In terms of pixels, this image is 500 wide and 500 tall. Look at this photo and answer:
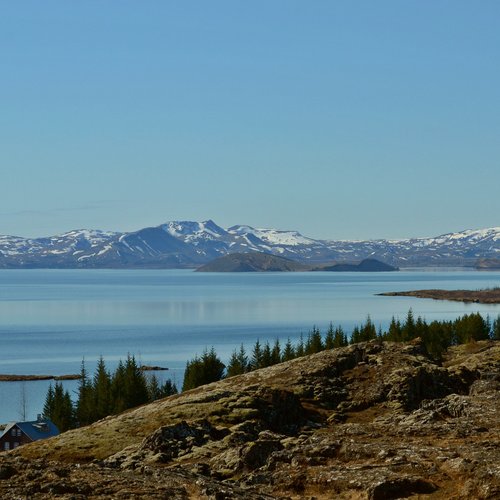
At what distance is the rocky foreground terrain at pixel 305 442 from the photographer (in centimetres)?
Result: 4491

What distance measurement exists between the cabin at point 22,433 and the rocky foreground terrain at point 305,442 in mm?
31579

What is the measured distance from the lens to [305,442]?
Answer: 63.6m

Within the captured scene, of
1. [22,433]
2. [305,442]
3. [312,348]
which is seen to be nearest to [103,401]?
[22,433]

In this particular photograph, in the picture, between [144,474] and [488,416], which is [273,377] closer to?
[488,416]

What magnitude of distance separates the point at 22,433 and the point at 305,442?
7316 cm

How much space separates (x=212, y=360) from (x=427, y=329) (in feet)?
207

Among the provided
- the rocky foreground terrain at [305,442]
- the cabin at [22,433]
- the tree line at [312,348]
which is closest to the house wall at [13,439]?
the cabin at [22,433]

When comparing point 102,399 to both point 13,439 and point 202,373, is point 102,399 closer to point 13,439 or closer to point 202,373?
point 13,439

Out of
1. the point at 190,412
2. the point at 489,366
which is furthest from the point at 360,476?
the point at 489,366

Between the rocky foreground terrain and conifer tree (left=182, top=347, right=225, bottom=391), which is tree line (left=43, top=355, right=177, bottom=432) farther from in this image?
the rocky foreground terrain

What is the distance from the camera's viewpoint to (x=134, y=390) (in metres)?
138

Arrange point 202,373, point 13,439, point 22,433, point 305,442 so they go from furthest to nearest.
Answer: point 202,373 → point 13,439 → point 22,433 → point 305,442

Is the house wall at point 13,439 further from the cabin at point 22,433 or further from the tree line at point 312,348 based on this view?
the tree line at point 312,348

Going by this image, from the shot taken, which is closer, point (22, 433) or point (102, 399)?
point (22, 433)
